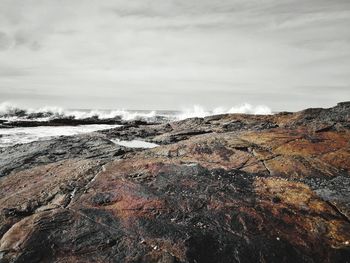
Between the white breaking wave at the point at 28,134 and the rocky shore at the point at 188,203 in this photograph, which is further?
the white breaking wave at the point at 28,134

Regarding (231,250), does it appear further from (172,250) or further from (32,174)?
(32,174)

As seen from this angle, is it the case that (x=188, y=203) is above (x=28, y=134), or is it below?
below

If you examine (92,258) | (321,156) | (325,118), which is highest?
(325,118)

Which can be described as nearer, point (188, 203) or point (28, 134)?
point (188, 203)

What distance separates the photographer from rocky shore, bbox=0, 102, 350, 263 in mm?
Result: 4449

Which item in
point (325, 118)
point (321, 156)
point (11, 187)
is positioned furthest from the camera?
point (325, 118)

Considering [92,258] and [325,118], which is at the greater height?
[325,118]

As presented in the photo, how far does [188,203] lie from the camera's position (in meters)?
5.50

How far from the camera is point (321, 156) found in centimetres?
738

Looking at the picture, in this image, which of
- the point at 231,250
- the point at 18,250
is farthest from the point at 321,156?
the point at 18,250

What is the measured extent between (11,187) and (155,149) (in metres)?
3.70

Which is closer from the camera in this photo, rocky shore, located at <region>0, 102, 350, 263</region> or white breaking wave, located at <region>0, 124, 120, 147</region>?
rocky shore, located at <region>0, 102, 350, 263</region>

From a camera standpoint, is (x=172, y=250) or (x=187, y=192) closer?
(x=172, y=250)

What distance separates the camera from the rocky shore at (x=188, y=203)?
4.45m
